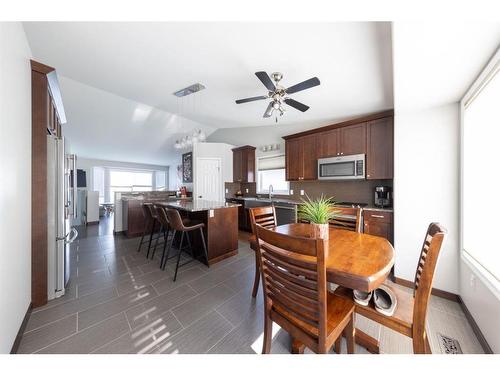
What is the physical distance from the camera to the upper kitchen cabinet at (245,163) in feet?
16.9

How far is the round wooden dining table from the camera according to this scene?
0.89 meters

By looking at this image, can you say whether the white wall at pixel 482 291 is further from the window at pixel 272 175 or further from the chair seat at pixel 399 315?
the window at pixel 272 175

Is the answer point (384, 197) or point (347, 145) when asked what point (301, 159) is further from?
point (384, 197)

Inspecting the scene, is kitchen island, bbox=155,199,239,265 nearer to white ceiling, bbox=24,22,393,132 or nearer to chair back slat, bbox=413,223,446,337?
white ceiling, bbox=24,22,393,132

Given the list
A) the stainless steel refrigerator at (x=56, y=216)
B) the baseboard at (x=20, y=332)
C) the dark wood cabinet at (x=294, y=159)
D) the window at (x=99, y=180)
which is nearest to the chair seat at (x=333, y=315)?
the baseboard at (x=20, y=332)

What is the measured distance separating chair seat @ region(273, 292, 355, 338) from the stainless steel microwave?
7.69 feet

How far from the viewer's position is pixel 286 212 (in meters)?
3.83

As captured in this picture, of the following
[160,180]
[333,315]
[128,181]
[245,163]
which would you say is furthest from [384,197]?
[128,181]

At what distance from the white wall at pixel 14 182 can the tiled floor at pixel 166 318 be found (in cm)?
28

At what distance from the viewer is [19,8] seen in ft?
2.85

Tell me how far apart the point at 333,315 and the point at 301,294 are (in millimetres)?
311

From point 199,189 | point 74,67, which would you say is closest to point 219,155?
point 199,189

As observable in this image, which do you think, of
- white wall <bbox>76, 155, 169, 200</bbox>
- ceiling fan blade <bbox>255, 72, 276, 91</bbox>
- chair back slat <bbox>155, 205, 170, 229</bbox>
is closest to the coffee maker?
ceiling fan blade <bbox>255, 72, 276, 91</bbox>

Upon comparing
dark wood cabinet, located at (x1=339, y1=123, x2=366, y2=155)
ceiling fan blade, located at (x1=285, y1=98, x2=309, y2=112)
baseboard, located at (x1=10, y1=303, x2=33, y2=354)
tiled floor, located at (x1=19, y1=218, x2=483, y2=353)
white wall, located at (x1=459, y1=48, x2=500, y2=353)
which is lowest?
tiled floor, located at (x1=19, y1=218, x2=483, y2=353)
